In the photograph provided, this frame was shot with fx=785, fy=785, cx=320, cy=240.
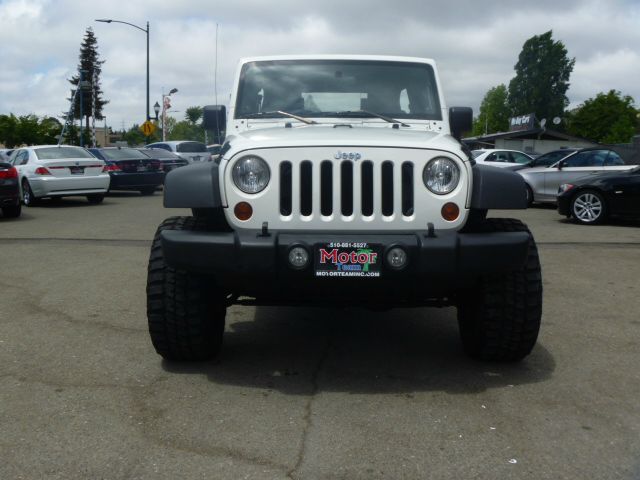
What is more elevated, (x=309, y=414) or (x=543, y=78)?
(x=543, y=78)

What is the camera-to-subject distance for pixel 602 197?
13625 mm

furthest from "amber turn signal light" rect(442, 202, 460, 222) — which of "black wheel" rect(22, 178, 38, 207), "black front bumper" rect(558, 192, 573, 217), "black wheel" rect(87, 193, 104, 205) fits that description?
"black wheel" rect(87, 193, 104, 205)

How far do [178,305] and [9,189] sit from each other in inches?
435

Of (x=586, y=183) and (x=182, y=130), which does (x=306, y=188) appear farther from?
(x=182, y=130)

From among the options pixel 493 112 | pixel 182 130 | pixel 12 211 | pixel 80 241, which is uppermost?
pixel 493 112

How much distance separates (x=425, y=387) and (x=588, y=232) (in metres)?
8.98

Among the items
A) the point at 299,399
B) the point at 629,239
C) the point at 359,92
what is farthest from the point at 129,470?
the point at 629,239

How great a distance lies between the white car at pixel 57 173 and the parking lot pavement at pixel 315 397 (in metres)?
10.6

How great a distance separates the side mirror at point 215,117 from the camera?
583 cm

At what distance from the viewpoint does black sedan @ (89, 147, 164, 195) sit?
2102cm

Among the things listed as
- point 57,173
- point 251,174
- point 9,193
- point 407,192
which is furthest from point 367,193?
point 57,173

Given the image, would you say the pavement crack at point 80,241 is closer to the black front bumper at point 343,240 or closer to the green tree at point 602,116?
the black front bumper at point 343,240

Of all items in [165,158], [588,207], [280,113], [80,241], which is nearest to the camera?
[280,113]

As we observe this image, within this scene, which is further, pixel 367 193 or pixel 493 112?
pixel 493 112
